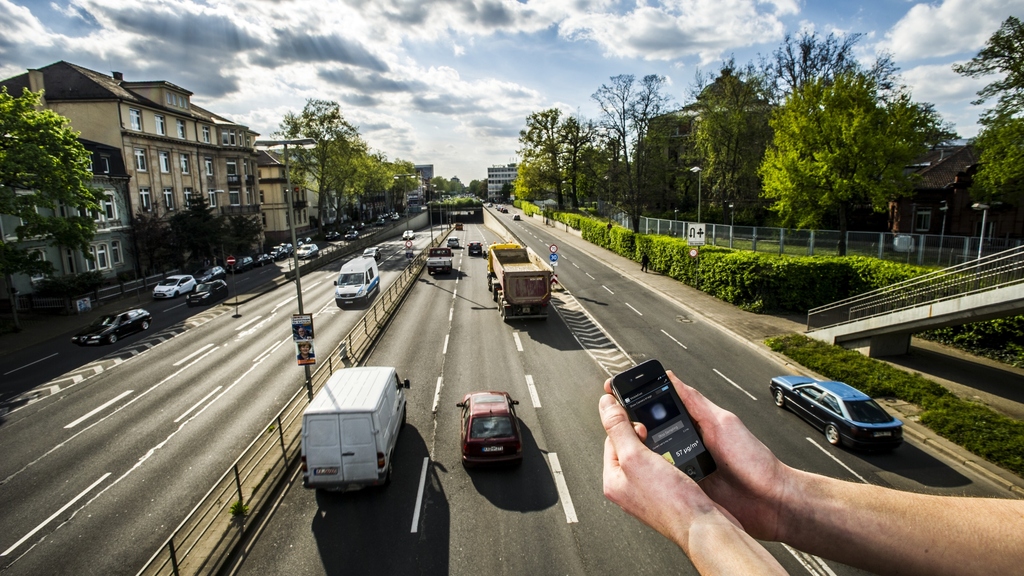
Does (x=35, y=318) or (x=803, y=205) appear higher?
(x=803, y=205)

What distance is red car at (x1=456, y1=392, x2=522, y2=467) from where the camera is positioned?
1306 cm

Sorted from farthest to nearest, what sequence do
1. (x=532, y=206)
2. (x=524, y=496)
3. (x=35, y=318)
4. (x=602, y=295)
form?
1. (x=532, y=206)
2. (x=602, y=295)
3. (x=35, y=318)
4. (x=524, y=496)

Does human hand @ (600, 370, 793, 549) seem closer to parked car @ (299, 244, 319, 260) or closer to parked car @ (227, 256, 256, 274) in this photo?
parked car @ (227, 256, 256, 274)

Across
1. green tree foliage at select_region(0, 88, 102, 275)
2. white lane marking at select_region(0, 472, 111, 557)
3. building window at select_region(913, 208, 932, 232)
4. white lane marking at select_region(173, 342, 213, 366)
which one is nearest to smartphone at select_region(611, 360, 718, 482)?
white lane marking at select_region(0, 472, 111, 557)

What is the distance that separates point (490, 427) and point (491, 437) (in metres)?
0.30

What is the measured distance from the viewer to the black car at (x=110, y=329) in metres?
27.0

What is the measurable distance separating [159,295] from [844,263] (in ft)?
152

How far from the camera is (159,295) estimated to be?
127ft

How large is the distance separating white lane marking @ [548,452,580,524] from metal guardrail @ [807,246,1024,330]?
15000 millimetres

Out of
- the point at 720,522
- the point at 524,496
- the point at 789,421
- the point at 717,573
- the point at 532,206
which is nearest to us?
the point at 717,573

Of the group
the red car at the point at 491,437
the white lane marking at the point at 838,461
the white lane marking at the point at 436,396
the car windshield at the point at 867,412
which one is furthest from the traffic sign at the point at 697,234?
the red car at the point at 491,437

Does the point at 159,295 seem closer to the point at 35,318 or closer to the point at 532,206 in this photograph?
the point at 35,318

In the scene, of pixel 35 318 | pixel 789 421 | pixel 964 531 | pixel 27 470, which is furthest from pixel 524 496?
pixel 35 318

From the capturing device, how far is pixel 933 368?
20.5m
